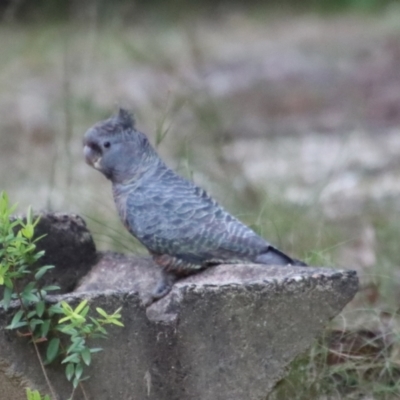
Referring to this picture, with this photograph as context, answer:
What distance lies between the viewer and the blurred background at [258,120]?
3246 mm

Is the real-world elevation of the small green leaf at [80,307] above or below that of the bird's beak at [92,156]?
below

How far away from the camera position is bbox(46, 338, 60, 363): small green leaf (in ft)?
6.61

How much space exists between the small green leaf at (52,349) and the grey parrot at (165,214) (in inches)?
19.3

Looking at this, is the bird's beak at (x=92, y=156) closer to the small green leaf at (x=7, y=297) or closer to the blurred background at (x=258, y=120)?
the blurred background at (x=258, y=120)

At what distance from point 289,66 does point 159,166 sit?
5.96 metres

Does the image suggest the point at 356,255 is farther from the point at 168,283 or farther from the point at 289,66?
the point at 289,66

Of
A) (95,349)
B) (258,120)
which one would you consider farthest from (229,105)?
(95,349)

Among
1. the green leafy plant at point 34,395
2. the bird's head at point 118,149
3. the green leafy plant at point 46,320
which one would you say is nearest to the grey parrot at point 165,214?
the bird's head at point 118,149

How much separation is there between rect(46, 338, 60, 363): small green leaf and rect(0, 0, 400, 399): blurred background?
698 millimetres

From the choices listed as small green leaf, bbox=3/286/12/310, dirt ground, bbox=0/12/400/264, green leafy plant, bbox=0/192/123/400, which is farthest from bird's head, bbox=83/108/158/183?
dirt ground, bbox=0/12/400/264

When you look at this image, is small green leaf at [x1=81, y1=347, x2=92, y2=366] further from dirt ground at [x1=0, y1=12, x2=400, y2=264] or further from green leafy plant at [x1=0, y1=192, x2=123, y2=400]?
dirt ground at [x1=0, y1=12, x2=400, y2=264]

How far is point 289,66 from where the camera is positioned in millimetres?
8438

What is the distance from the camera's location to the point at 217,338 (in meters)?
2.11

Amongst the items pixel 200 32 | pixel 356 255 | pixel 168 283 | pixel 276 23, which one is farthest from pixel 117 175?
pixel 276 23
